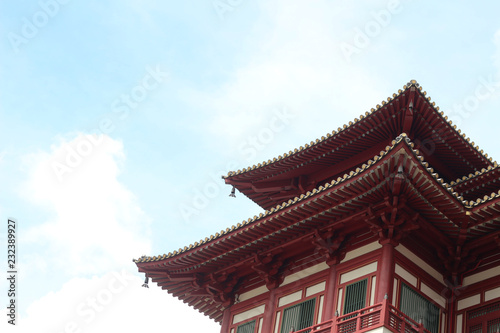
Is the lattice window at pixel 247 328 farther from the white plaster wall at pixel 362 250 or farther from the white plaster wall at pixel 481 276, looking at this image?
the white plaster wall at pixel 481 276

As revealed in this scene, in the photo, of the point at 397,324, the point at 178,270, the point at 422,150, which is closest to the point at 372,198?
the point at 397,324

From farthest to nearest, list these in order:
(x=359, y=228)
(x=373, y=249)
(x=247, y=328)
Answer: (x=247, y=328) < (x=359, y=228) < (x=373, y=249)

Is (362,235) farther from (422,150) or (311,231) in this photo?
(422,150)

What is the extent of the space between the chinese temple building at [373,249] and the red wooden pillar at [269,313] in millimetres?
41

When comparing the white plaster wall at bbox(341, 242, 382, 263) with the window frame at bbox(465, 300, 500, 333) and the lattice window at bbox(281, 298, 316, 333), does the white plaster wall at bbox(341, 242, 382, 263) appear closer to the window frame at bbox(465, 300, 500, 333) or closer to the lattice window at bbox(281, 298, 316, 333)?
the lattice window at bbox(281, 298, 316, 333)

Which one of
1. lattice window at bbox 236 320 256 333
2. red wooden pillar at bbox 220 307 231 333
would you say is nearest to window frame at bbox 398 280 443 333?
lattice window at bbox 236 320 256 333

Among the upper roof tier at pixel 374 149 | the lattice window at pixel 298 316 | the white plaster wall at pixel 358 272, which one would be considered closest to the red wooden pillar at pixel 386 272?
the white plaster wall at pixel 358 272

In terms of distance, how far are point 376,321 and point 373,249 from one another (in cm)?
294

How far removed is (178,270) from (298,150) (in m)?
6.74

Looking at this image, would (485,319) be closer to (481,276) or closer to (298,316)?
(481,276)

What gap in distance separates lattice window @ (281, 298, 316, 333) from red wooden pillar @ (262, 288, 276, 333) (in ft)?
1.78

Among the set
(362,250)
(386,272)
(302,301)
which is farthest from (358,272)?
(302,301)

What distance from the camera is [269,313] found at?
23594 mm

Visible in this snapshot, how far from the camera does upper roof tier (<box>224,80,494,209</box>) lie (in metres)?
25.4
